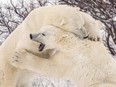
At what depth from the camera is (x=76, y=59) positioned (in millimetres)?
998

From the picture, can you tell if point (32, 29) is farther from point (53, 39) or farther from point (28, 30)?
point (53, 39)

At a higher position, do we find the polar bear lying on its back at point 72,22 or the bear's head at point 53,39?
the polar bear lying on its back at point 72,22

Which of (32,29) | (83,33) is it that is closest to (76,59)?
(83,33)

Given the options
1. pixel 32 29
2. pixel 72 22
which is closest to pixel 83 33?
pixel 72 22

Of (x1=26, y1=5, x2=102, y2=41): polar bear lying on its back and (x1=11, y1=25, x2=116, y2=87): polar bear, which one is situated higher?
(x1=26, y1=5, x2=102, y2=41): polar bear lying on its back

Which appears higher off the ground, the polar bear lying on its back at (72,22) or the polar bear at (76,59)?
the polar bear lying on its back at (72,22)

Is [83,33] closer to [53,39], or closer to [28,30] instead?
[53,39]

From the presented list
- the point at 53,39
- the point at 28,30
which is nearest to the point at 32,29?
the point at 28,30

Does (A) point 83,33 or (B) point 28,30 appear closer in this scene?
(A) point 83,33

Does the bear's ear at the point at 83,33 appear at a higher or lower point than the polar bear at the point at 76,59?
higher

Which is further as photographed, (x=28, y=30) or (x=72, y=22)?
(x=28, y=30)

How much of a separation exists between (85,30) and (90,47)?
5cm

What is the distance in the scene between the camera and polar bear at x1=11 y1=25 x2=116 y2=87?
38.6 inches

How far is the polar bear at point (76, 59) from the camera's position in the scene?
0.98 metres
